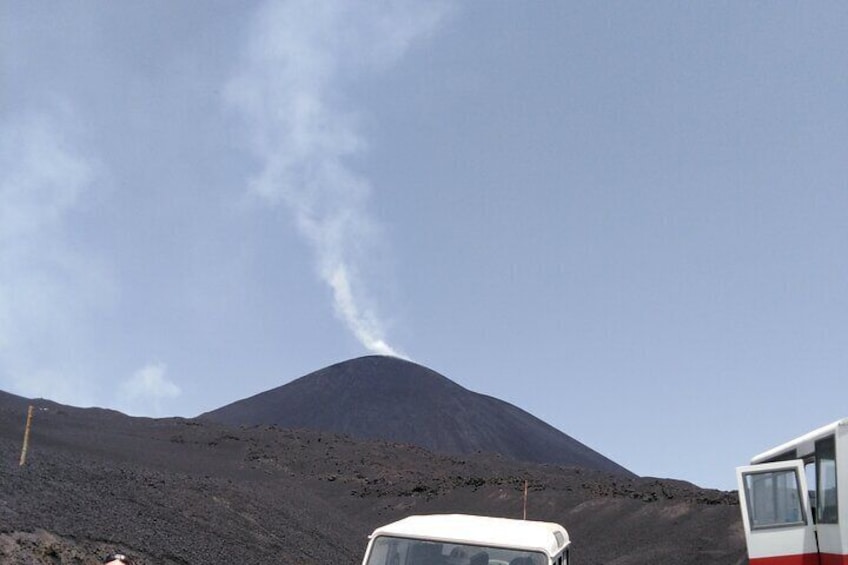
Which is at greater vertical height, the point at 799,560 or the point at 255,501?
the point at 255,501

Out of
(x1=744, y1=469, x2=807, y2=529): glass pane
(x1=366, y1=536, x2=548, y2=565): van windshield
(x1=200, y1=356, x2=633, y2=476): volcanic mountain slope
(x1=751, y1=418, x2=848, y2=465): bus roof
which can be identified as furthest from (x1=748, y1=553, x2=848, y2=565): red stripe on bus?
(x1=200, y1=356, x2=633, y2=476): volcanic mountain slope

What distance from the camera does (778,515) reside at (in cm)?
1134

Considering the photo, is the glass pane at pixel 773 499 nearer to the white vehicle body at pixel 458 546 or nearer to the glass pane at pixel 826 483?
the glass pane at pixel 826 483

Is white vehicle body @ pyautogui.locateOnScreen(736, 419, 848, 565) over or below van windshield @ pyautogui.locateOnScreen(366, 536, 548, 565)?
over

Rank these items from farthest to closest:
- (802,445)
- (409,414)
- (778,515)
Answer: (409,414), (802,445), (778,515)

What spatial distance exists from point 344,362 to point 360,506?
108988 millimetres

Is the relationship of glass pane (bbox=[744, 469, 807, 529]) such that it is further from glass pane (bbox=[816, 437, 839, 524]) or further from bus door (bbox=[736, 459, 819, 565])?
glass pane (bbox=[816, 437, 839, 524])

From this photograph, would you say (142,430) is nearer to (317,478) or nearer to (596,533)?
(317,478)

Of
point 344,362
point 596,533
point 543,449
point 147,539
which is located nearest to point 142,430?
point 596,533

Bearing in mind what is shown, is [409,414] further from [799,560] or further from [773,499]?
[799,560]

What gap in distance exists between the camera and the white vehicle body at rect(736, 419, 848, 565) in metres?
10.5

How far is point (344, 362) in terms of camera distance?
156m

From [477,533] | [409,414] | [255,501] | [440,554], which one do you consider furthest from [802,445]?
[409,414]

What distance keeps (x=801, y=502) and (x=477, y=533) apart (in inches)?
235
